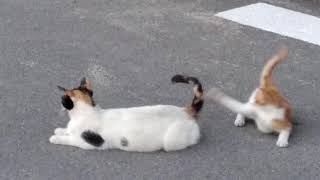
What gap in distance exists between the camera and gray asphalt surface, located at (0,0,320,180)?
10.7 feet

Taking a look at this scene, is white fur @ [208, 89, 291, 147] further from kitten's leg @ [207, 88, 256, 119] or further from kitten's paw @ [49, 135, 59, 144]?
kitten's paw @ [49, 135, 59, 144]

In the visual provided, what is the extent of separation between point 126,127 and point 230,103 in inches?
28.0

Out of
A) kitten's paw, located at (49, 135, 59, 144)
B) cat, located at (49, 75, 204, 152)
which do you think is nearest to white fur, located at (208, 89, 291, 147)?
cat, located at (49, 75, 204, 152)

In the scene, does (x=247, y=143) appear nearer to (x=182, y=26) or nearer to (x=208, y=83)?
(x=208, y=83)

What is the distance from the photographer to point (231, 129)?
3.60 metres

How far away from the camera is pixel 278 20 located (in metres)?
5.29

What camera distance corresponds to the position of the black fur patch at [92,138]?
3.24 meters

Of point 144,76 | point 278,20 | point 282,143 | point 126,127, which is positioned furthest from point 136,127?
point 278,20

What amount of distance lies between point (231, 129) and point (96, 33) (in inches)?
65.9

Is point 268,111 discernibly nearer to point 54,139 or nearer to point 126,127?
point 126,127

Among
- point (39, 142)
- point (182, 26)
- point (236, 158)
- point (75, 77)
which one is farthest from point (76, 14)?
point (236, 158)

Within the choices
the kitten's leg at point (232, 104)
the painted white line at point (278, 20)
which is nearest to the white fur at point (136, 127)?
the kitten's leg at point (232, 104)

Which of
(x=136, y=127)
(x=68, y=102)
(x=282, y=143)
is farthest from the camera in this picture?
(x=282, y=143)

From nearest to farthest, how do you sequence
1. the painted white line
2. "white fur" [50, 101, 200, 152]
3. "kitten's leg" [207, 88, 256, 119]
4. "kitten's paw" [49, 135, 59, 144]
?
1. "white fur" [50, 101, 200, 152]
2. "kitten's paw" [49, 135, 59, 144]
3. "kitten's leg" [207, 88, 256, 119]
4. the painted white line
